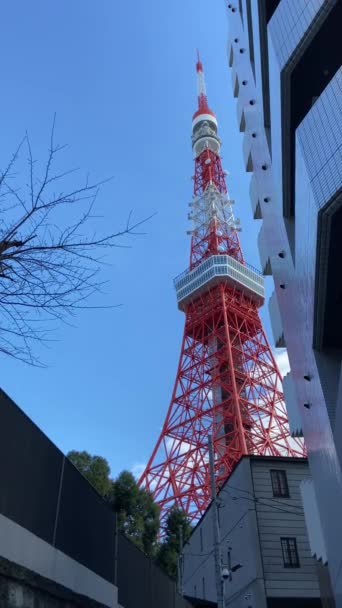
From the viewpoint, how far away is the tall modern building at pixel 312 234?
27.0 feet

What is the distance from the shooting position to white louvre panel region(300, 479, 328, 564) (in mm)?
11602

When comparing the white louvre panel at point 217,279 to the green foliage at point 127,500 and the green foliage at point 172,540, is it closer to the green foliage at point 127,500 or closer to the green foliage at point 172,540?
the green foliage at point 172,540

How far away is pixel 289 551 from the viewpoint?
1866 cm

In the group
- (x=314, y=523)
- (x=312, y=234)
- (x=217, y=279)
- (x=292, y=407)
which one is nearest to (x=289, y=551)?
(x=314, y=523)

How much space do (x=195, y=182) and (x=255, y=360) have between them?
19.8m

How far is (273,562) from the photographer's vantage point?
1811 cm

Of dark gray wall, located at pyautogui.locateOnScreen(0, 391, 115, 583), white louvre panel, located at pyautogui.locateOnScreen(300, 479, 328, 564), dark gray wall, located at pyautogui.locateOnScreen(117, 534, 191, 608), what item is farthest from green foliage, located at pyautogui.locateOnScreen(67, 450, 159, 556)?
dark gray wall, located at pyautogui.locateOnScreen(0, 391, 115, 583)

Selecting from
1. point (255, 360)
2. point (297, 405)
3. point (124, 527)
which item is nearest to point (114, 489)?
point (124, 527)

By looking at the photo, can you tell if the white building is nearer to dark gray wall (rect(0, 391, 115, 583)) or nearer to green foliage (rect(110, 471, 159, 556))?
green foliage (rect(110, 471, 159, 556))

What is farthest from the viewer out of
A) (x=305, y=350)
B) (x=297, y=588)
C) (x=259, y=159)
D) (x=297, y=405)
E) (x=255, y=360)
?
(x=255, y=360)

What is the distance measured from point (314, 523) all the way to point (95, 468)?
1046 cm

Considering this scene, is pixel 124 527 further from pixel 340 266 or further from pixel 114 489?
pixel 340 266

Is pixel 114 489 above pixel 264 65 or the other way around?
the other way around

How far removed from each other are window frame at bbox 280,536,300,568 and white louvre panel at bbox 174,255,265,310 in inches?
1111
